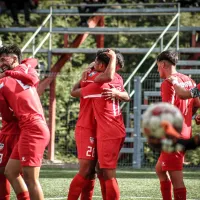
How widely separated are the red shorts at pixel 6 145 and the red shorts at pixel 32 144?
1.09ft

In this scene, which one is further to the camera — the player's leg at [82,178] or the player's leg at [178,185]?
the player's leg at [178,185]

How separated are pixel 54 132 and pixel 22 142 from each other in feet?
37.2

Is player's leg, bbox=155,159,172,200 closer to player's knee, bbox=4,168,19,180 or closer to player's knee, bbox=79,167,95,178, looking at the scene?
player's knee, bbox=79,167,95,178

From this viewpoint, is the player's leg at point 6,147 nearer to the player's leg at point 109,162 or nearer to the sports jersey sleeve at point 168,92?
the player's leg at point 109,162

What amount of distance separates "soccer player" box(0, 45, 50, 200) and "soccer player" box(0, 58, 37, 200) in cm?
7

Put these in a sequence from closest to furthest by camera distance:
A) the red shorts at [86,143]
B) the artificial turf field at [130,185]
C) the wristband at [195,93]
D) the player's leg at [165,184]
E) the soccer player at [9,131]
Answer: the wristband at [195,93] < the soccer player at [9,131] < the red shorts at [86,143] < the player's leg at [165,184] < the artificial turf field at [130,185]

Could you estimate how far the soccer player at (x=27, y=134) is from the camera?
855 cm

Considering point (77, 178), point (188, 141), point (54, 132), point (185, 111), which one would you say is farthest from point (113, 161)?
point (54, 132)

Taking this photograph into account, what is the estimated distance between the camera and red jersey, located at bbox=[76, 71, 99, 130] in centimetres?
927

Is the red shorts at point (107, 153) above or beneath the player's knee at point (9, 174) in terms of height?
above

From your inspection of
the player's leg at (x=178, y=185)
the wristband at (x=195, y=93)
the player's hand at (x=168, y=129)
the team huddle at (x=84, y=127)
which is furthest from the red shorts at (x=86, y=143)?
the player's hand at (x=168, y=129)

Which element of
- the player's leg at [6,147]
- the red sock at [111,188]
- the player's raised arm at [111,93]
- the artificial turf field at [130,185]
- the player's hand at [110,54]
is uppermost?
the player's hand at [110,54]

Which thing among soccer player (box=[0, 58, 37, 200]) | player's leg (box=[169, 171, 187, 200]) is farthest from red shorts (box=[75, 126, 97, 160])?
player's leg (box=[169, 171, 187, 200])

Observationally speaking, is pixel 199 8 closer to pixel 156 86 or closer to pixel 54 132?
pixel 156 86
